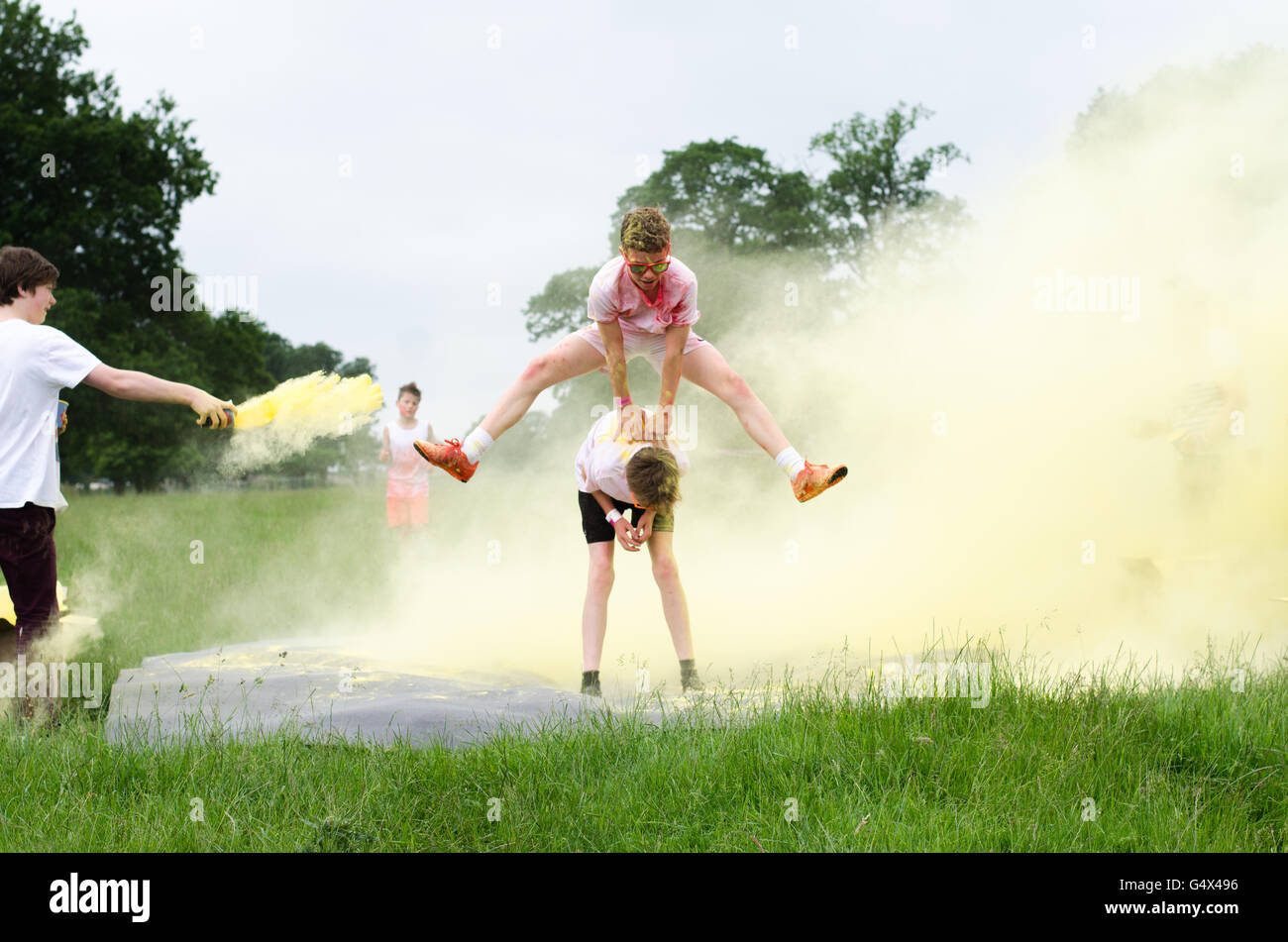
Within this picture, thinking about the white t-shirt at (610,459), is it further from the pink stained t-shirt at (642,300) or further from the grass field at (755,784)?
the grass field at (755,784)

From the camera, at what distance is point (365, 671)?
20.5ft

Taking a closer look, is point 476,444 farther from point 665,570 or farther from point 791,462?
point 791,462

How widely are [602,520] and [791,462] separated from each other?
1179 mm

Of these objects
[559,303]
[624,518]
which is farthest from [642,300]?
[559,303]

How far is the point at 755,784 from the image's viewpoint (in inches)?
164

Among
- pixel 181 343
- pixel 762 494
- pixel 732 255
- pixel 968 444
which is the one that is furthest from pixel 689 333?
pixel 181 343

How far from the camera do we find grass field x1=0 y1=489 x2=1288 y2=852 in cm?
385

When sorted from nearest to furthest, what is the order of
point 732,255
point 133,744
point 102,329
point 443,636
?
point 133,744, point 443,636, point 102,329, point 732,255

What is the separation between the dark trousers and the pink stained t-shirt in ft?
10.2

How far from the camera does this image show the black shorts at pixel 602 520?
6.25 metres

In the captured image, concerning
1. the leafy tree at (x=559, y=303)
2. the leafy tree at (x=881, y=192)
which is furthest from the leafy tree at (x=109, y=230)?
the leafy tree at (x=881, y=192)
